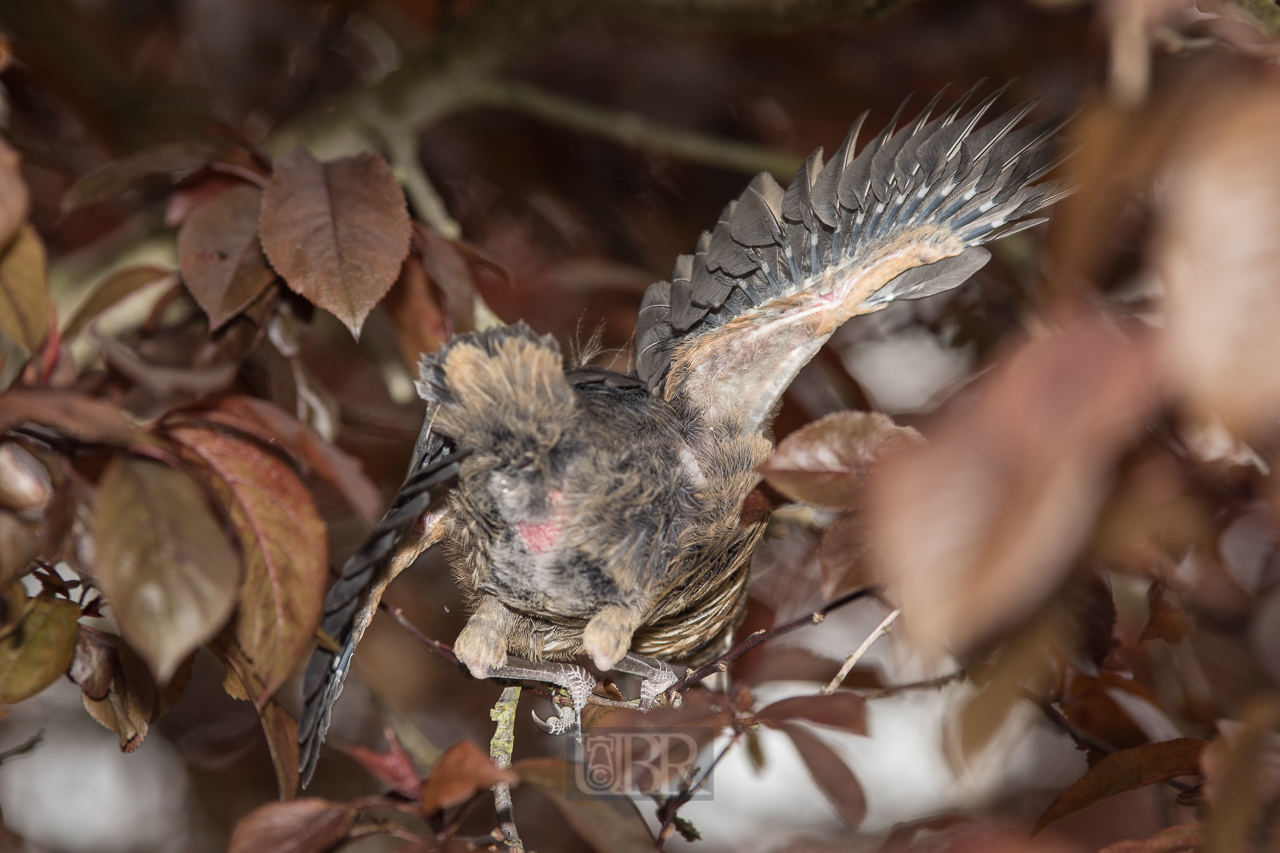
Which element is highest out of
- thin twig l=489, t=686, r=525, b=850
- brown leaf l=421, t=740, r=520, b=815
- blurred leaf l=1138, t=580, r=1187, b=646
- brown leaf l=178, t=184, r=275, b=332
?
brown leaf l=178, t=184, r=275, b=332

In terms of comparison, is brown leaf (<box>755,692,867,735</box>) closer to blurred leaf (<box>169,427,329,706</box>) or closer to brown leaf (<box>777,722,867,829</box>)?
brown leaf (<box>777,722,867,829</box>)

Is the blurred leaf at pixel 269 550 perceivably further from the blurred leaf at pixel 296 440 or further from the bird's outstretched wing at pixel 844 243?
the bird's outstretched wing at pixel 844 243

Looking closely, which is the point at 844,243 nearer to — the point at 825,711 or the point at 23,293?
the point at 825,711

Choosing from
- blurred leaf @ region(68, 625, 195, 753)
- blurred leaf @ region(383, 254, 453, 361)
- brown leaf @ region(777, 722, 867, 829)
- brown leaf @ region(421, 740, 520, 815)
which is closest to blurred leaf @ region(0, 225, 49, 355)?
blurred leaf @ region(68, 625, 195, 753)

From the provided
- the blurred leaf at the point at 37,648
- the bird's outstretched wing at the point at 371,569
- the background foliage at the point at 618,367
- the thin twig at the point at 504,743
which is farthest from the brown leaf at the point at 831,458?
the blurred leaf at the point at 37,648

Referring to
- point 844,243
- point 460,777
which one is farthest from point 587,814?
point 844,243
